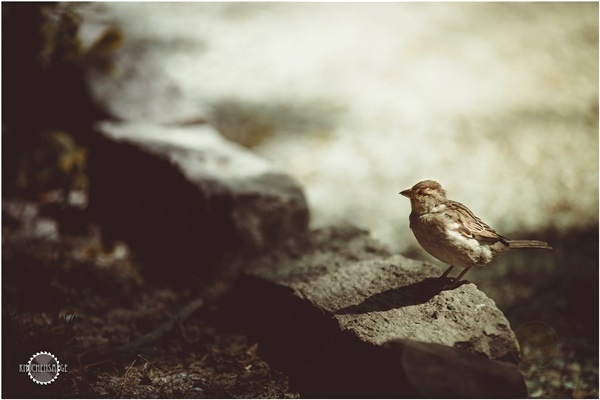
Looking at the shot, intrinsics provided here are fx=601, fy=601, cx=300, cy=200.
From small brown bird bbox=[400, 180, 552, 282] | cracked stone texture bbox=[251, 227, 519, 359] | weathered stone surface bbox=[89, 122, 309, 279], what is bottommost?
weathered stone surface bbox=[89, 122, 309, 279]

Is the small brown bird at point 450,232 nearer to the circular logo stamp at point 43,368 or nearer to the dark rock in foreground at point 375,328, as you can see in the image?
the dark rock in foreground at point 375,328

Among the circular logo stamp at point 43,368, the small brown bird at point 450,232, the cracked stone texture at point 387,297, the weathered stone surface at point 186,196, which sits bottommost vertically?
the circular logo stamp at point 43,368

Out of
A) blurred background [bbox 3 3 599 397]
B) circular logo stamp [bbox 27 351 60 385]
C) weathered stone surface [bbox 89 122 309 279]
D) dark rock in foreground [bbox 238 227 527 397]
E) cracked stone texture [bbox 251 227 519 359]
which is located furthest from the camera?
blurred background [bbox 3 3 599 397]

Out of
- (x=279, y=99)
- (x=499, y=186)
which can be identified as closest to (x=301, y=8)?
(x=279, y=99)

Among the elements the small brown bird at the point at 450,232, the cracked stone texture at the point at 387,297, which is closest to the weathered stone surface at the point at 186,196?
the cracked stone texture at the point at 387,297

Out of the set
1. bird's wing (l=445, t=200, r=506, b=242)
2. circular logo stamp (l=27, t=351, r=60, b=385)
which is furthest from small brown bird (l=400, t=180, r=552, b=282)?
circular logo stamp (l=27, t=351, r=60, b=385)

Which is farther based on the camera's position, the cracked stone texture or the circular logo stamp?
the circular logo stamp

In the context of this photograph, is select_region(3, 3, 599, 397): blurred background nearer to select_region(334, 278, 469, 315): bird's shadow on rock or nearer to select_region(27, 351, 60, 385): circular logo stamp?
select_region(334, 278, 469, 315): bird's shadow on rock
